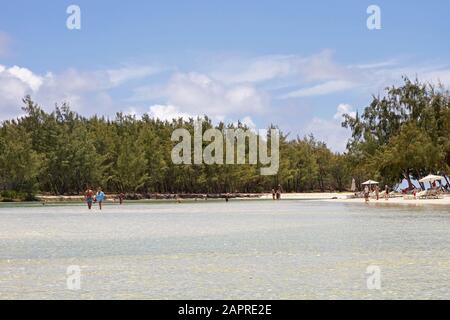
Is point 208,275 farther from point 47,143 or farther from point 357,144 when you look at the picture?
point 47,143

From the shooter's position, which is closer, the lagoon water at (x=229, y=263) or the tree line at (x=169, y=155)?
the lagoon water at (x=229, y=263)

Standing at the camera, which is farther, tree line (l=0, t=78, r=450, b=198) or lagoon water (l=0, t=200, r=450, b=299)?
tree line (l=0, t=78, r=450, b=198)

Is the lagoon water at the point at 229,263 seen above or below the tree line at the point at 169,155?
below

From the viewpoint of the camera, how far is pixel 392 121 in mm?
82625

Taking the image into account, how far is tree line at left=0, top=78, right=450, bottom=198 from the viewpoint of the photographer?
77.9m

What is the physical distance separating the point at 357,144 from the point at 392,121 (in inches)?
199

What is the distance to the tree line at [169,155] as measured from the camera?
255 feet

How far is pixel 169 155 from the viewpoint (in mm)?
112000

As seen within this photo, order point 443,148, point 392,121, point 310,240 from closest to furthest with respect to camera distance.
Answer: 1. point 310,240
2. point 443,148
3. point 392,121

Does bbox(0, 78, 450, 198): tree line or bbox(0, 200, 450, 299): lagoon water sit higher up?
bbox(0, 78, 450, 198): tree line

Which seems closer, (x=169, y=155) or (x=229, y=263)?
(x=229, y=263)

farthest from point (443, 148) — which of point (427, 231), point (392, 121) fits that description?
point (427, 231)
